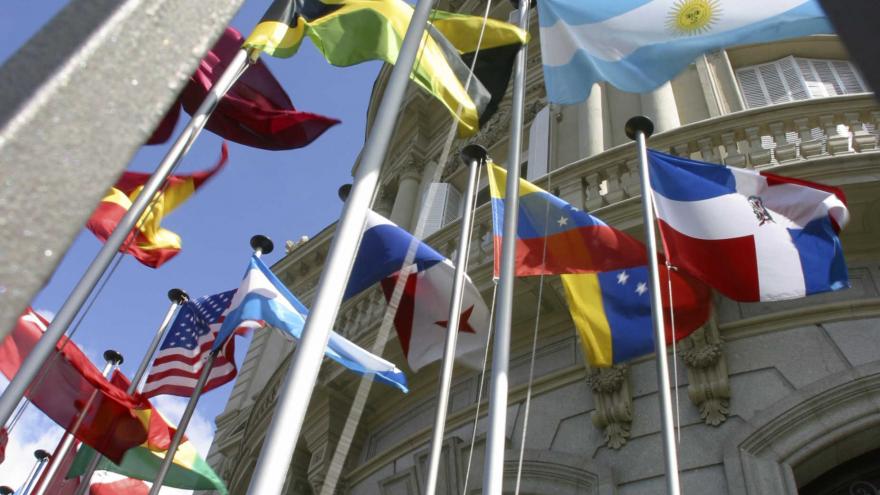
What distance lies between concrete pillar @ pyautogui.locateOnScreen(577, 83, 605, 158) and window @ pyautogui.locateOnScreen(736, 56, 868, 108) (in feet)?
7.27

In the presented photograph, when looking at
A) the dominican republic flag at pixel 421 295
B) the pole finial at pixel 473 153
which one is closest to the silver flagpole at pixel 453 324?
the pole finial at pixel 473 153

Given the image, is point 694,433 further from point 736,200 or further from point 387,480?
point 387,480

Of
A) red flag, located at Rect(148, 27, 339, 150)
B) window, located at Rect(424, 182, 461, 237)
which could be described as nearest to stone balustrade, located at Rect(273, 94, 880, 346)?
red flag, located at Rect(148, 27, 339, 150)

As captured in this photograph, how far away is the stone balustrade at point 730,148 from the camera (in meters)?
8.73

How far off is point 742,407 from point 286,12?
5467 mm

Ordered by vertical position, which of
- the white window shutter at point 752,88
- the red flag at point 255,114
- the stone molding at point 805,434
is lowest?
the stone molding at point 805,434

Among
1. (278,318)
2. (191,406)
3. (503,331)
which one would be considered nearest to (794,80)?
(278,318)

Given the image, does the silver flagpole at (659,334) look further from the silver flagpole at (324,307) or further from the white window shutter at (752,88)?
the white window shutter at (752,88)

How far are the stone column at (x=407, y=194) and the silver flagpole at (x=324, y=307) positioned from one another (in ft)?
36.4

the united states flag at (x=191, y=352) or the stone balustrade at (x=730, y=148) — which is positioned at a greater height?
the stone balustrade at (x=730, y=148)

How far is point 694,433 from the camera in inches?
278

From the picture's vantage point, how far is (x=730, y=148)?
9.35 meters

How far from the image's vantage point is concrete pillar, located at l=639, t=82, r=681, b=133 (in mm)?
11711

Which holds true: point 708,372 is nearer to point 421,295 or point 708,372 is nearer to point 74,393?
point 421,295
